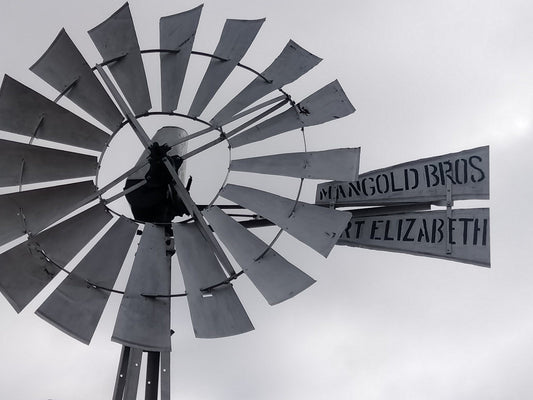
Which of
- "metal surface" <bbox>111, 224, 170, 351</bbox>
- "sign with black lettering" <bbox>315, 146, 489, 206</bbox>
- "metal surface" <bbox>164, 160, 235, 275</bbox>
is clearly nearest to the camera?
"metal surface" <bbox>111, 224, 170, 351</bbox>

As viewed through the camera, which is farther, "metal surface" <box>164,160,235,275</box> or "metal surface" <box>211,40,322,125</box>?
"metal surface" <box>211,40,322,125</box>

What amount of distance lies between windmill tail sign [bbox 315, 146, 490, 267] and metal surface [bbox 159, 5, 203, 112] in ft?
4.21

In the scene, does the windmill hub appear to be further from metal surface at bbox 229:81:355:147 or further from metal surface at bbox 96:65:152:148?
metal surface at bbox 229:81:355:147

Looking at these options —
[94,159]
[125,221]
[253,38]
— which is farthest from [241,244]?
[253,38]

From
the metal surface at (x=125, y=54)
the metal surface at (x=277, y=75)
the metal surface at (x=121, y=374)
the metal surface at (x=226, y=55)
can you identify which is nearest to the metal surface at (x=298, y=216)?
the metal surface at (x=277, y=75)

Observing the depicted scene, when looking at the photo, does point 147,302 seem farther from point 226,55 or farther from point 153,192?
point 226,55

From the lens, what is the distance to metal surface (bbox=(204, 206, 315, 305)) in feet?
14.1

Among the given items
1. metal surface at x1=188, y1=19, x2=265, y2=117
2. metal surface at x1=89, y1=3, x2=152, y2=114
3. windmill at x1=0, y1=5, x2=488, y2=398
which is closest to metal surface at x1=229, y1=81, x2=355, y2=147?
windmill at x1=0, y1=5, x2=488, y2=398

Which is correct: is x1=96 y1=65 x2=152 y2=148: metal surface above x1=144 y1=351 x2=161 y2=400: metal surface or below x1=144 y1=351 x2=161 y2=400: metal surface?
above

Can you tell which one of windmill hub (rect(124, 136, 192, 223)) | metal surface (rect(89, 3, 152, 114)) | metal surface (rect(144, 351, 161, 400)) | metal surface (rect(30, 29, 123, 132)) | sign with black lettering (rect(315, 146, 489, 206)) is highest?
metal surface (rect(89, 3, 152, 114))

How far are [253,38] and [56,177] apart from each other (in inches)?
67.4

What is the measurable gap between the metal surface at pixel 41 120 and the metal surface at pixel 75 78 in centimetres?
13

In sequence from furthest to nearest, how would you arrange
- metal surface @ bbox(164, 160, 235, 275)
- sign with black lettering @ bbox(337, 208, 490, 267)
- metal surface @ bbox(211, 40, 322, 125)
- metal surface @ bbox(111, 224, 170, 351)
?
metal surface @ bbox(211, 40, 322, 125), metal surface @ bbox(164, 160, 235, 275), sign with black lettering @ bbox(337, 208, 490, 267), metal surface @ bbox(111, 224, 170, 351)

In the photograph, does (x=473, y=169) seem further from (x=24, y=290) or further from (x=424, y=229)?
(x=24, y=290)
